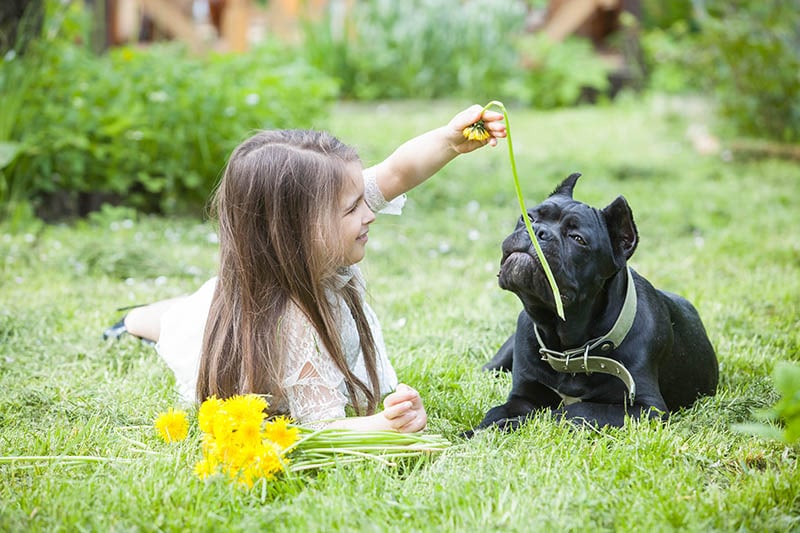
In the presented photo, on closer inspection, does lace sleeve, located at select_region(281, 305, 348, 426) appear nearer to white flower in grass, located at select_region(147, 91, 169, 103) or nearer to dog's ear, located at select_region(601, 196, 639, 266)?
dog's ear, located at select_region(601, 196, 639, 266)

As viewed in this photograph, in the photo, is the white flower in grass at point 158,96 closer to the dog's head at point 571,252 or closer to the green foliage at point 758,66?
the dog's head at point 571,252

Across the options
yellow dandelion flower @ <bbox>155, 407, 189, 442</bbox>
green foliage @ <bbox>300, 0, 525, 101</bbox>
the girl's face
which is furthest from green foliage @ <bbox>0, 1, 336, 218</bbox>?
green foliage @ <bbox>300, 0, 525, 101</bbox>

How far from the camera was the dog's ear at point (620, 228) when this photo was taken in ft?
9.04

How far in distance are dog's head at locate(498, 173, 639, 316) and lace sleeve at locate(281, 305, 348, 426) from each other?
0.60m

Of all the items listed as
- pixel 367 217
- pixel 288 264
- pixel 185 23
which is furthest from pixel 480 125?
pixel 185 23

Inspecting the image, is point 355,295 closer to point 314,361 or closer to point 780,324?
point 314,361

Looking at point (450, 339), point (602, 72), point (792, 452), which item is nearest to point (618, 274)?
point (792, 452)

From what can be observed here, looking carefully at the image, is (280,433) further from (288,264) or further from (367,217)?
(367,217)

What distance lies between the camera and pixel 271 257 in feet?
9.39

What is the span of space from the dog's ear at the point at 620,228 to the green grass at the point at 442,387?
1.73 feet

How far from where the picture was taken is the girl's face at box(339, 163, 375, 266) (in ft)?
9.38

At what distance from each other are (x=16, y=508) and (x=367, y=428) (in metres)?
0.94

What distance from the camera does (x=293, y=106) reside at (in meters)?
7.11

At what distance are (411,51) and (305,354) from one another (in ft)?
31.2
